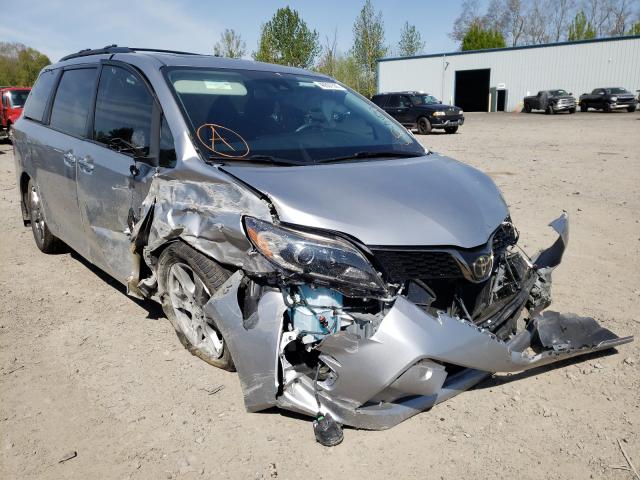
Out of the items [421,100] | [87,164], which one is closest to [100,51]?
[87,164]

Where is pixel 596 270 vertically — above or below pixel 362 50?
below

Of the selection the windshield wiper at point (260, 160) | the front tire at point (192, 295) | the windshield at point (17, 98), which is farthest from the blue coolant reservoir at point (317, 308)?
the windshield at point (17, 98)

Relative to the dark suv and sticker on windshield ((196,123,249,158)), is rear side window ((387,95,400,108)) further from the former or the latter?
sticker on windshield ((196,123,249,158))

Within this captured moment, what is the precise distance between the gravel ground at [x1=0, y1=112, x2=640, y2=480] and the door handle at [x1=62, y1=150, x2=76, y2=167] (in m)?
1.08

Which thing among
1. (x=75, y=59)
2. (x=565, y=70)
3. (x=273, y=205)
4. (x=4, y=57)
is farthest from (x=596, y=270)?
(x=4, y=57)

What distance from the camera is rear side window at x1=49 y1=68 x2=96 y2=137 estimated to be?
4.18 meters

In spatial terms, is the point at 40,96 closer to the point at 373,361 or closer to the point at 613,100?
the point at 373,361

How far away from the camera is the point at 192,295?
10.4ft

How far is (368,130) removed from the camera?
3812 millimetres

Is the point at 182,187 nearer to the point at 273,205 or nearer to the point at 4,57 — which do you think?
the point at 273,205

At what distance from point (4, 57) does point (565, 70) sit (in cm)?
5707

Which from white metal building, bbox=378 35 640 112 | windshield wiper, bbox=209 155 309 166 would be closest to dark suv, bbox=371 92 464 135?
windshield wiper, bbox=209 155 309 166

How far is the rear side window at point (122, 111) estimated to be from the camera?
343 cm

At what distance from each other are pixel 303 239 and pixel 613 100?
1446 inches
